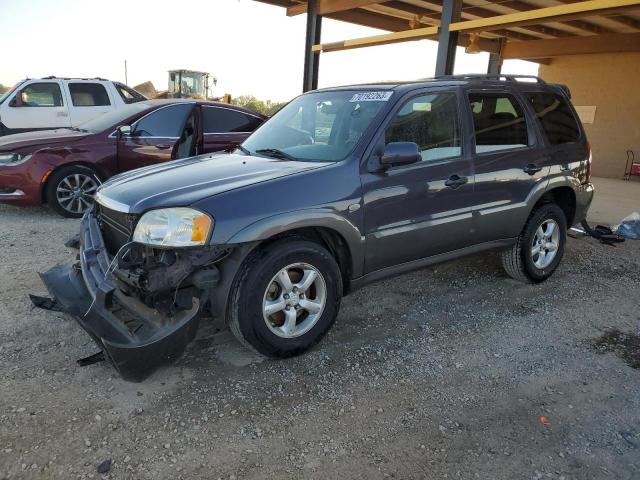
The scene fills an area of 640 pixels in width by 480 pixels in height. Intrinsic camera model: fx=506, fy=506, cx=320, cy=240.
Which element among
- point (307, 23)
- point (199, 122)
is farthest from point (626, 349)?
point (307, 23)

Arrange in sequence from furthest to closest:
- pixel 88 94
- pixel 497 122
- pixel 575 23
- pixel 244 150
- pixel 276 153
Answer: pixel 575 23 < pixel 88 94 < pixel 497 122 < pixel 244 150 < pixel 276 153

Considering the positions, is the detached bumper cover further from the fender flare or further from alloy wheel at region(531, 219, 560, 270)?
alloy wheel at region(531, 219, 560, 270)

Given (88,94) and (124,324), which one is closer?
(124,324)

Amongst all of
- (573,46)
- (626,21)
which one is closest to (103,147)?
(626,21)

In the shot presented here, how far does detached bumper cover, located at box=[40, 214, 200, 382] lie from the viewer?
263 centimetres

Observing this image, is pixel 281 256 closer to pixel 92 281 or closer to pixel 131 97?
pixel 92 281

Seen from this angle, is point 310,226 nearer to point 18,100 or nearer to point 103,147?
point 103,147

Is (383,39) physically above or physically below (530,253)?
above

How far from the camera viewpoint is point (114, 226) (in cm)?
326

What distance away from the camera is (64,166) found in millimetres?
6609

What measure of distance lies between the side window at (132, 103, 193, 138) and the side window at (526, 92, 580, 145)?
15.1 ft

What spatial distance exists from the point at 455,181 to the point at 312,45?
8.48 metres

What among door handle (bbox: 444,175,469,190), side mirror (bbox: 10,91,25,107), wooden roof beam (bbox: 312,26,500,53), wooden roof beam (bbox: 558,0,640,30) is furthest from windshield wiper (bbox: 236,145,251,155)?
wooden roof beam (bbox: 558,0,640,30)

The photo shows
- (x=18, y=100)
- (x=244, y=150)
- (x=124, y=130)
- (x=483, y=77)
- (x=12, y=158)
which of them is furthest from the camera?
(x=18, y=100)
